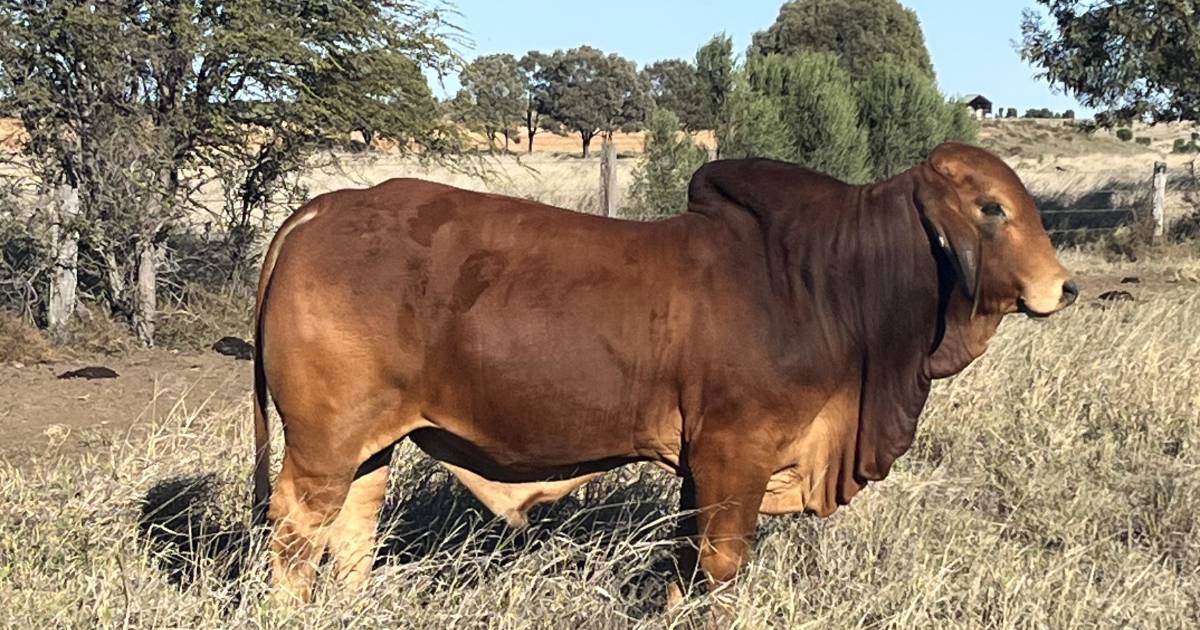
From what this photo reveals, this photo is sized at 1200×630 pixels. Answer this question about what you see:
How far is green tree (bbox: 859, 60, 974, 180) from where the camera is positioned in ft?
72.8

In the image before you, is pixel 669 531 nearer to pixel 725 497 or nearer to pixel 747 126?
pixel 725 497

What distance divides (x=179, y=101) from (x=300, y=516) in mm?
8316

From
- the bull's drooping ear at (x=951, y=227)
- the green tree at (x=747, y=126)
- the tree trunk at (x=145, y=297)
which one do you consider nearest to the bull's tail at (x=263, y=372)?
the bull's drooping ear at (x=951, y=227)

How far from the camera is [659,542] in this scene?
4238mm

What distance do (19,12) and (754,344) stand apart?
8.84m

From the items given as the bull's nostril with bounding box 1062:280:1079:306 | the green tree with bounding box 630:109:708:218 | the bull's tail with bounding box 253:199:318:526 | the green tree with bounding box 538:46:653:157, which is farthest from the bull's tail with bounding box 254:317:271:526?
the green tree with bounding box 538:46:653:157

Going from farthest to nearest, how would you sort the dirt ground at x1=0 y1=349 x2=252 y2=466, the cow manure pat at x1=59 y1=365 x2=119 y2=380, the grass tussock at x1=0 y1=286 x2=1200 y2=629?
the cow manure pat at x1=59 y1=365 x2=119 y2=380
the dirt ground at x1=0 y1=349 x2=252 y2=466
the grass tussock at x1=0 y1=286 x2=1200 y2=629

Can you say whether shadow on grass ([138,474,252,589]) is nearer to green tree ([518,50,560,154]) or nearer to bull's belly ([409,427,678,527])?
bull's belly ([409,427,678,527])

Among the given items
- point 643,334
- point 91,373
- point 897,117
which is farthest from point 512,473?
point 897,117

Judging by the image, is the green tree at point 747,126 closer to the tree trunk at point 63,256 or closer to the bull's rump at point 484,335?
the tree trunk at point 63,256

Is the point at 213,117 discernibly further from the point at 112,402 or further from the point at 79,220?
the point at 112,402

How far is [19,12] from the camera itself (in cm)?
1071

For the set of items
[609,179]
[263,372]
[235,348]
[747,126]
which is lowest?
[235,348]

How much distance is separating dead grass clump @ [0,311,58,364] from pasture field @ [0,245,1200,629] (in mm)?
1865
